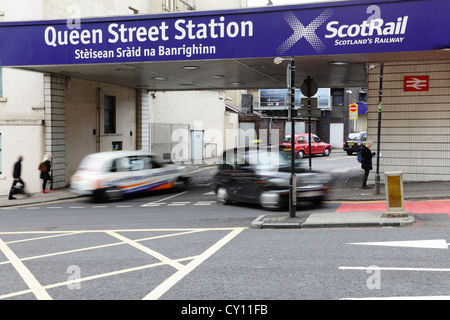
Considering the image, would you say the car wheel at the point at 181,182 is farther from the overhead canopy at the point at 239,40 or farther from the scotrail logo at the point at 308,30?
the scotrail logo at the point at 308,30

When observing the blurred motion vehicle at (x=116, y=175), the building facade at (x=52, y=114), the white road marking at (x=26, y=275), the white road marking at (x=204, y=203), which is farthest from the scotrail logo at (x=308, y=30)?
the white road marking at (x=26, y=275)

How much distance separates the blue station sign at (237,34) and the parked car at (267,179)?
11.3 feet

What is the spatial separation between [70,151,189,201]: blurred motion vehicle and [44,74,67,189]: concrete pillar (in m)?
3.93

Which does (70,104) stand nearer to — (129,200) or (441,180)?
(129,200)

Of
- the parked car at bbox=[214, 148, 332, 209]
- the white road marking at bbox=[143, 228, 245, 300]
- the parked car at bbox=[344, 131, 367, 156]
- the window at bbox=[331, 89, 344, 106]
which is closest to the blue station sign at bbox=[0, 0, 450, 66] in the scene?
the parked car at bbox=[214, 148, 332, 209]

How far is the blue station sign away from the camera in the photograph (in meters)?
14.4

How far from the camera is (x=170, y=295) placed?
6590 millimetres

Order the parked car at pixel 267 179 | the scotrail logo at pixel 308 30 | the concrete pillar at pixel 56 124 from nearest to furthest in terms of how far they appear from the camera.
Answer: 1. the parked car at pixel 267 179
2. the scotrail logo at pixel 308 30
3. the concrete pillar at pixel 56 124

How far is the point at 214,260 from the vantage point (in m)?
8.49

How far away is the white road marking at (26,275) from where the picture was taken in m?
Answer: 6.88

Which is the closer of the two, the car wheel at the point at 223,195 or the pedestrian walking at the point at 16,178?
the car wheel at the point at 223,195

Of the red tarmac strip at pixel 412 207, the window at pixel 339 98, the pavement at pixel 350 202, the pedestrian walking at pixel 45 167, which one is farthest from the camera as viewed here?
the window at pixel 339 98

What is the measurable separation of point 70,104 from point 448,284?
759 inches
